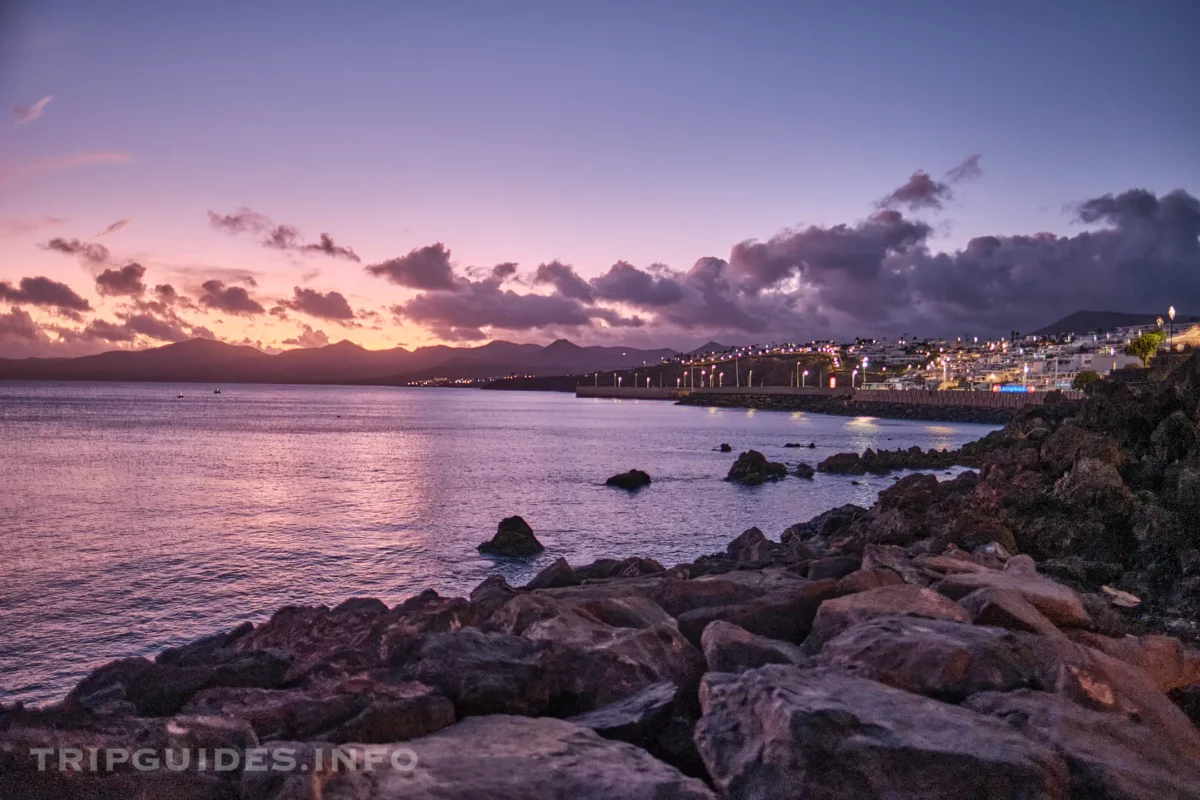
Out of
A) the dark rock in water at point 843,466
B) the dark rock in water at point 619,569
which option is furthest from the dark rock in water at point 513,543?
the dark rock in water at point 843,466

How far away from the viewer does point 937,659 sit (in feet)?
17.3

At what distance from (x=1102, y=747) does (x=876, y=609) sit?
7.01ft

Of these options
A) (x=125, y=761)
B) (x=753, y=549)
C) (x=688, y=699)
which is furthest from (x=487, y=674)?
(x=753, y=549)

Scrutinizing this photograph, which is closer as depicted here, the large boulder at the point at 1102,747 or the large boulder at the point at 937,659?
the large boulder at the point at 1102,747

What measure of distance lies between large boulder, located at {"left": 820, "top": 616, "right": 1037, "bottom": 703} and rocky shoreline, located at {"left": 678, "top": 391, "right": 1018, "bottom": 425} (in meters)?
61.0

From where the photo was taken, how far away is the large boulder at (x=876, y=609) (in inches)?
252

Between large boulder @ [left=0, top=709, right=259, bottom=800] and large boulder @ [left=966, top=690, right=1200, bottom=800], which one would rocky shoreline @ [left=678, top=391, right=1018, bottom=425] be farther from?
large boulder @ [left=0, top=709, right=259, bottom=800]

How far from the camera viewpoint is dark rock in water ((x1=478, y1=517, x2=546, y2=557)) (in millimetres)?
19250

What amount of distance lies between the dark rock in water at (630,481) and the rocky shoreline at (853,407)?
3952 cm

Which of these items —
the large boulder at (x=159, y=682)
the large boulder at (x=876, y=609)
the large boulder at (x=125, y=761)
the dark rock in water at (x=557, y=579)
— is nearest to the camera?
the large boulder at (x=125, y=761)

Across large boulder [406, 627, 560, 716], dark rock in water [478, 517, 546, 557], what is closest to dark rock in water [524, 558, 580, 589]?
large boulder [406, 627, 560, 716]

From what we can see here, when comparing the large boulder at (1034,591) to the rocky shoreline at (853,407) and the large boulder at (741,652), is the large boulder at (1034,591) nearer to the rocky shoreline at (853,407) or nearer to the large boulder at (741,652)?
the large boulder at (741,652)

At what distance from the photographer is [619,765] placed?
4219mm

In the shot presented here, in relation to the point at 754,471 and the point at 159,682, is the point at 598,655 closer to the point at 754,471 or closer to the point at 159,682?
the point at 159,682
